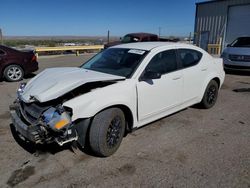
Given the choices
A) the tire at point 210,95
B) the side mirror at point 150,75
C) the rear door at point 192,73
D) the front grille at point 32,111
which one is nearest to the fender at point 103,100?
the side mirror at point 150,75

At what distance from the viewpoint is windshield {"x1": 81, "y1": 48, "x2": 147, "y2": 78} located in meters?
3.87

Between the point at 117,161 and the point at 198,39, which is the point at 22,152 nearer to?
the point at 117,161

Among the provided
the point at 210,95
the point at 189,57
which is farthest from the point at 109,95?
the point at 210,95

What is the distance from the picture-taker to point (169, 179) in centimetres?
291

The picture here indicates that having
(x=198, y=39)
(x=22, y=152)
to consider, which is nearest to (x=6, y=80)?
(x=22, y=152)

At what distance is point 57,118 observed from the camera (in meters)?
2.93

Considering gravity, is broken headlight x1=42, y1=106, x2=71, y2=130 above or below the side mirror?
below

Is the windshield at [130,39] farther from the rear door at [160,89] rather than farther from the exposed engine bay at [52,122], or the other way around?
the exposed engine bay at [52,122]

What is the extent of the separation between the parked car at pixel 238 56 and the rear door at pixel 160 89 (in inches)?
244

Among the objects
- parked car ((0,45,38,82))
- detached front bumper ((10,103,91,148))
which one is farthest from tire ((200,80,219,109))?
parked car ((0,45,38,82))

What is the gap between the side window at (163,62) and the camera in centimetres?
399

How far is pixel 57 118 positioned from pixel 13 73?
669 cm

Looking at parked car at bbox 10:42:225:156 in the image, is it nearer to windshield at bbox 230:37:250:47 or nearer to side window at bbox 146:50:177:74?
side window at bbox 146:50:177:74

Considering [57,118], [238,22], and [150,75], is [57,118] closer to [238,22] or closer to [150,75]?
[150,75]
